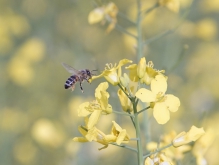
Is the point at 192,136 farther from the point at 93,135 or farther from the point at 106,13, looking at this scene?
the point at 106,13

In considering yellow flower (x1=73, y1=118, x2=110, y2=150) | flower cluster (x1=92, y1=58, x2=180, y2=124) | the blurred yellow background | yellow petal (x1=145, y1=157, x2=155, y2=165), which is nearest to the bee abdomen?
flower cluster (x1=92, y1=58, x2=180, y2=124)

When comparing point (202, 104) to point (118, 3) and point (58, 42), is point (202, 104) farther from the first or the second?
point (118, 3)

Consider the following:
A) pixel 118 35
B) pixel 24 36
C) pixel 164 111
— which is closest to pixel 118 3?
pixel 118 35

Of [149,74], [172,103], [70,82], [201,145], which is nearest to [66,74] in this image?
[70,82]

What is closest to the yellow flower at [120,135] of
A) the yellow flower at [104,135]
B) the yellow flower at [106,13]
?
the yellow flower at [104,135]

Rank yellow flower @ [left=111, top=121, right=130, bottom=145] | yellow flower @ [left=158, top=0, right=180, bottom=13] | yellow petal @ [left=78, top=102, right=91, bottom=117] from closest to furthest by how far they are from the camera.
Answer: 1. yellow flower @ [left=111, top=121, right=130, bottom=145]
2. yellow petal @ [left=78, top=102, right=91, bottom=117]
3. yellow flower @ [left=158, top=0, right=180, bottom=13]

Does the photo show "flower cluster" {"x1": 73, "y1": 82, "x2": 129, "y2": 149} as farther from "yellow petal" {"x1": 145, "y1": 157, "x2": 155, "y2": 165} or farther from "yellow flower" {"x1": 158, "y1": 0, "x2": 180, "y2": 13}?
"yellow flower" {"x1": 158, "y1": 0, "x2": 180, "y2": 13}

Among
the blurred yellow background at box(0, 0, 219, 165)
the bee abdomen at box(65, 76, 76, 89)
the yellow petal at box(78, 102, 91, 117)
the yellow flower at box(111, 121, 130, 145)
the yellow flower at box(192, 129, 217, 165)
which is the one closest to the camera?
the yellow flower at box(111, 121, 130, 145)
